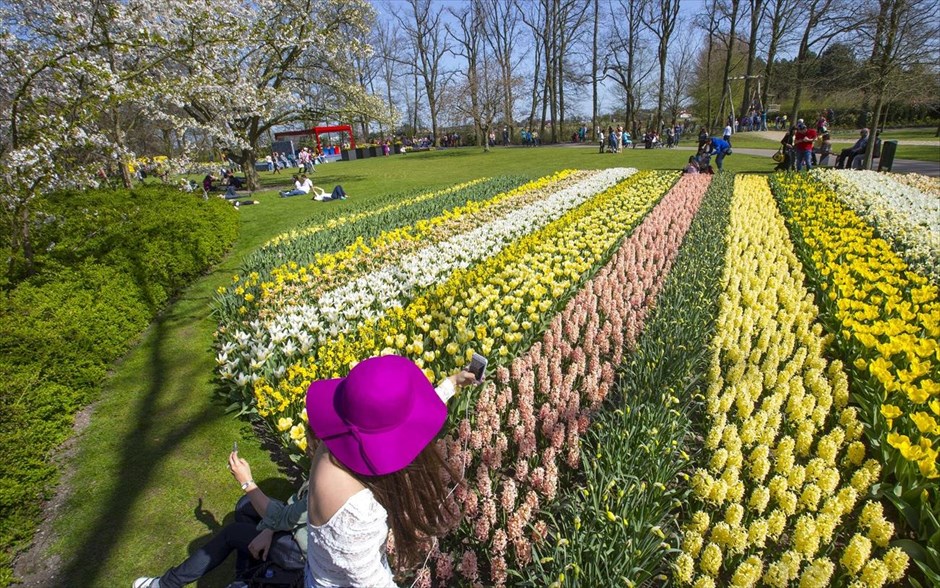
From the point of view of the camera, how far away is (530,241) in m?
→ 6.82

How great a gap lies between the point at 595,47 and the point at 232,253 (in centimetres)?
4146

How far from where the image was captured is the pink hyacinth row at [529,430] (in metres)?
2.27

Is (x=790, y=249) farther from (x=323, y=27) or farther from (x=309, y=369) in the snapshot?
(x=323, y=27)

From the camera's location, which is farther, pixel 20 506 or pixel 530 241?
pixel 530 241

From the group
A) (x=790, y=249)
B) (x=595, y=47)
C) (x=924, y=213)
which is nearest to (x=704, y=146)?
(x=924, y=213)

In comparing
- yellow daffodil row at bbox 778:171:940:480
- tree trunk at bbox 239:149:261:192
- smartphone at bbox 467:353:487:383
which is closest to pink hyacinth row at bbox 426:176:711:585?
smartphone at bbox 467:353:487:383

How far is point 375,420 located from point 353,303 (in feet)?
12.1

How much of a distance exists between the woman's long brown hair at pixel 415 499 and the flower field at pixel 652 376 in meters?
0.55

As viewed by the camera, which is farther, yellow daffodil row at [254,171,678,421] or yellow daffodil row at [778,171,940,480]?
yellow daffodil row at [254,171,678,421]

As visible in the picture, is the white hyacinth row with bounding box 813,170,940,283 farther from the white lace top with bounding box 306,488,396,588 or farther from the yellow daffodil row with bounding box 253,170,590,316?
the white lace top with bounding box 306,488,396,588

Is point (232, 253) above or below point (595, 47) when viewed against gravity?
below

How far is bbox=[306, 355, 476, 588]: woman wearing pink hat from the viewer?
1481 mm

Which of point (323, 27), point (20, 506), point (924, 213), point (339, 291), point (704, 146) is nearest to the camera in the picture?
point (20, 506)

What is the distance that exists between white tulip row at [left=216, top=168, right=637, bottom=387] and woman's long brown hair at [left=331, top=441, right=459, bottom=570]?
2845mm
